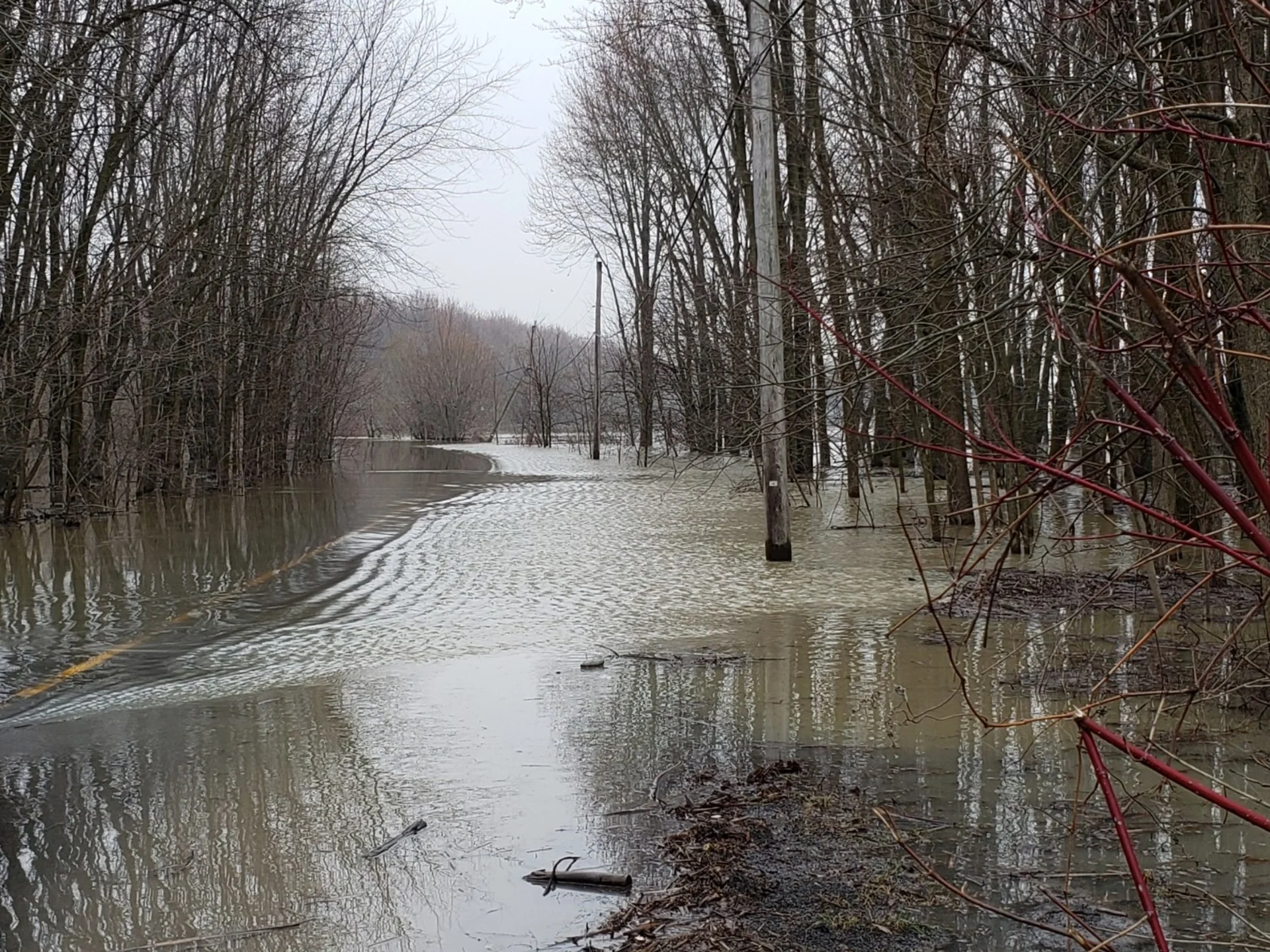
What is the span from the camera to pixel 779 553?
42.1ft

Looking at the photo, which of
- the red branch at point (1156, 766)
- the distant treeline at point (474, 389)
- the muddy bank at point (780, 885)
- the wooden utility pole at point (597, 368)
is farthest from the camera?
the distant treeline at point (474, 389)

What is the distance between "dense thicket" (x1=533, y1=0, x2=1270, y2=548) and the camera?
89.6 inches

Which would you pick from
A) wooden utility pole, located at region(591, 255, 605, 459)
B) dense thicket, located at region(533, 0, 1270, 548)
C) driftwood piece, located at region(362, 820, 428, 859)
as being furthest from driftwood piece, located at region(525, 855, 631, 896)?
wooden utility pole, located at region(591, 255, 605, 459)

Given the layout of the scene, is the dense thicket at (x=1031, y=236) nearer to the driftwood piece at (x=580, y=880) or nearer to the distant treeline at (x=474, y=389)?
the driftwood piece at (x=580, y=880)

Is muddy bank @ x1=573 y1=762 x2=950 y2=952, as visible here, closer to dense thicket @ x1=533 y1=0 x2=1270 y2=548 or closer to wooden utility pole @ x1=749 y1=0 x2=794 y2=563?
dense thicket @ x1=533 y1=0 x2=1270 y2=548

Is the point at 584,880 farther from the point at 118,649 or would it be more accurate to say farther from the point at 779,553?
the point at 779,553

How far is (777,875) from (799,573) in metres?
8.08

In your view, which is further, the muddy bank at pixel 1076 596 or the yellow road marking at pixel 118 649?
the muddy bank at pixel 1076 596

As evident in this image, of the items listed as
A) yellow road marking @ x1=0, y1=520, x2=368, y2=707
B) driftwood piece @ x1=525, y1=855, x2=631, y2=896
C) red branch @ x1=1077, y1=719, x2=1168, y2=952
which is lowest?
driftwood piece @ x1=525, y1=855, x2=631, y2=896

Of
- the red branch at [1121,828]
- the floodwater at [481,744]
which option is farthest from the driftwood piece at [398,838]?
the red branch at [1121,828]

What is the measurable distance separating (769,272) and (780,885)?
9163 mm

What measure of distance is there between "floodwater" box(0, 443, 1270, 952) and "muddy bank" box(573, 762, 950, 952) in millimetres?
155

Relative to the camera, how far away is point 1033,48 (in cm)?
739

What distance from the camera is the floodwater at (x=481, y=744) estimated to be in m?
3.90
